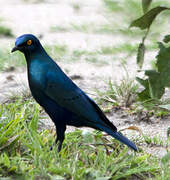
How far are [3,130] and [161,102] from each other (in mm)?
1409

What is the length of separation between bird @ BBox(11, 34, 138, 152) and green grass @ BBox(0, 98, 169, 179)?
112mm

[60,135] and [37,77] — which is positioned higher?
[37,77]

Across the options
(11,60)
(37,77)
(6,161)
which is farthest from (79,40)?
(6,161)

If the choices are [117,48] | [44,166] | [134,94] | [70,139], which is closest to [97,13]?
[117,48]

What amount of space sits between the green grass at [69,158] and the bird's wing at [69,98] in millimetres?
188

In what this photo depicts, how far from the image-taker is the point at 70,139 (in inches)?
119

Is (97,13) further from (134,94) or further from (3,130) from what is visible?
(3,130)

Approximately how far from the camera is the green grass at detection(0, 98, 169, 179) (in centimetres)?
245

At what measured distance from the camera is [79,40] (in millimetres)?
6547

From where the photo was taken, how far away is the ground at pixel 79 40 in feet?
12.2

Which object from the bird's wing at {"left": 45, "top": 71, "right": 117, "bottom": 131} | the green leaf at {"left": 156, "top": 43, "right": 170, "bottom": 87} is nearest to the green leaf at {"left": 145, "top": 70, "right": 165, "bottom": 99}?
the green leaf at {"left": 156, "top": 43, "right": 170, "bottom": 87}

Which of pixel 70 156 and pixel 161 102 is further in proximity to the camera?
pixel 161 102

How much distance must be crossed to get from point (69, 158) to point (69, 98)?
1.12ft

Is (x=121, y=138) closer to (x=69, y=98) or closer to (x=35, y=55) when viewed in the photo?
(x=69, y=98)
